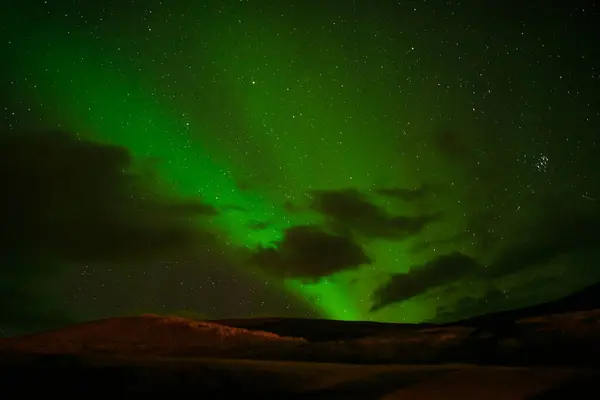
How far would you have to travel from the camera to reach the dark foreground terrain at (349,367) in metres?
12.1

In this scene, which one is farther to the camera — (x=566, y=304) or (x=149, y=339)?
(x=566, y=304)

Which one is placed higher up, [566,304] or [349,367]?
[566,304]

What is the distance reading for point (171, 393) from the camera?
12.8m

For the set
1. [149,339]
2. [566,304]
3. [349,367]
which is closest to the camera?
[349,367]

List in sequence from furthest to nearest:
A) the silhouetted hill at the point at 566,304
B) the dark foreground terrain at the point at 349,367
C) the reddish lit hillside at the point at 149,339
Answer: the silhouetted hill at the point at 566,304, the reddish lit hillside at the point at 149,339, the dark foreground terrain at the point at 349,367

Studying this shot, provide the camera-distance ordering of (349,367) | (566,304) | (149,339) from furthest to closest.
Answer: (566,304), (149,339), (349,367)

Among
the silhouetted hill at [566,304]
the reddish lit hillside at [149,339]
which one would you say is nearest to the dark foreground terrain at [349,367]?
the reddish lit hillside at [149,339]

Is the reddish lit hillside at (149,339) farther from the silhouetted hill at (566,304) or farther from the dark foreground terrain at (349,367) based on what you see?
the silhouetted hill at (566,304)

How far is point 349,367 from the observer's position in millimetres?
15883

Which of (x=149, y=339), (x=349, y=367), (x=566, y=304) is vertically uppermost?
(x=566, y=304)

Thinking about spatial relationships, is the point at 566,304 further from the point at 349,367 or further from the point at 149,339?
the point at 349,367

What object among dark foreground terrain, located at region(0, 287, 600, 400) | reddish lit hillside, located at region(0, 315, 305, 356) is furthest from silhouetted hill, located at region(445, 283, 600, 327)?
dark foreground terrain, located at region(0, 287, 600, 400)

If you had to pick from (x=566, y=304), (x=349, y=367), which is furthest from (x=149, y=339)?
(x=566, y=304)

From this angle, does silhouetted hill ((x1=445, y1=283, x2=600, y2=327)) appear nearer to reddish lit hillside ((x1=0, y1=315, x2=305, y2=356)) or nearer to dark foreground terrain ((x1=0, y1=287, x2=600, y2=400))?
reddish lit hillside ((x1=0, y1=315, x2=305, y2=356))
